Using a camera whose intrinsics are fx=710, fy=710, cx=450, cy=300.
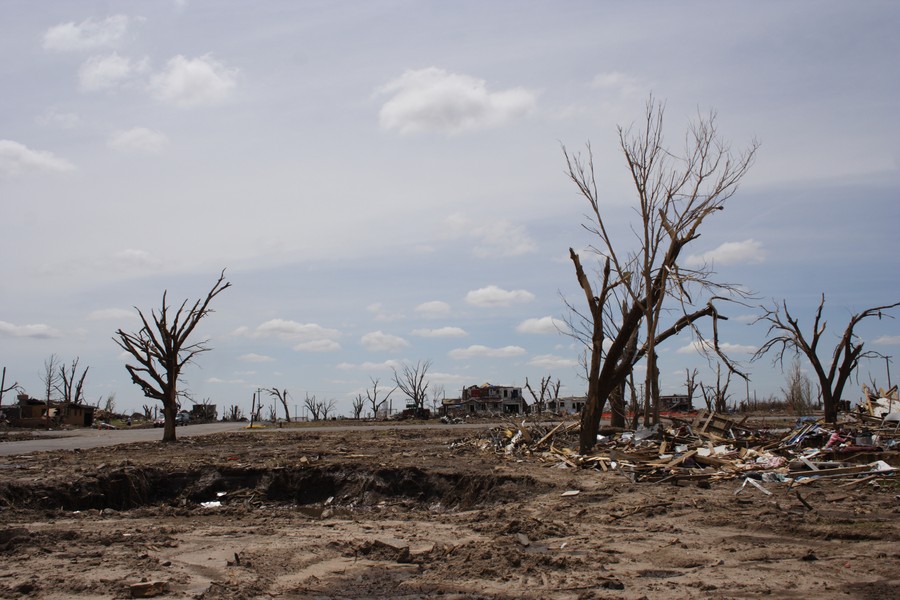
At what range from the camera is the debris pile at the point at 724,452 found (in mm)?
10789

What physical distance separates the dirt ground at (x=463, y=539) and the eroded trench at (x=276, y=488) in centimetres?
4

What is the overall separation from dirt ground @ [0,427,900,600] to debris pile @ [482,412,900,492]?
0.38m

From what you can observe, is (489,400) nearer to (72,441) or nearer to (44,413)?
(44,413)

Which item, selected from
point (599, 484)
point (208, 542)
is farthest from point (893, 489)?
point (208, 542)

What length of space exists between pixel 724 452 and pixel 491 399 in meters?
52.8

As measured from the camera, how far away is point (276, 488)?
14023 mm

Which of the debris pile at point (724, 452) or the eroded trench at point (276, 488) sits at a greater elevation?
the debris pile at point (724, 452)

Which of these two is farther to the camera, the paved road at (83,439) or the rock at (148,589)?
the paved road at (83,439)

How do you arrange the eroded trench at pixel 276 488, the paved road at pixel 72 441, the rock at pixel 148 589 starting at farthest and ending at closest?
the paved road at pixel 72 441 → the eroded trench at pixel 276 488 → the rock at pixel 148 589

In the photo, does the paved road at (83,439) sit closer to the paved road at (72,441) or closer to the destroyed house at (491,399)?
the paved road at (72,441)

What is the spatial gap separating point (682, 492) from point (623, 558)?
379cm

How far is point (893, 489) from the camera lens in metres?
9.58

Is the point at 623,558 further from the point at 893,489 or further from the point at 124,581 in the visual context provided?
the point at 893,489

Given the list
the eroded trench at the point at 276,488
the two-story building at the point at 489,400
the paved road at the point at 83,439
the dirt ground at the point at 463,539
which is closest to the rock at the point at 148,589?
the dirt ground at the point at 463,539
